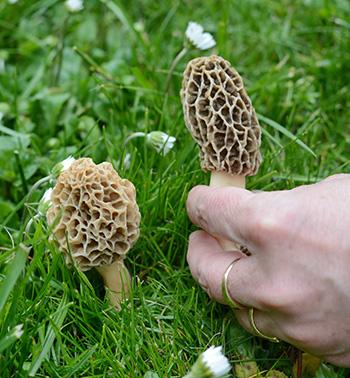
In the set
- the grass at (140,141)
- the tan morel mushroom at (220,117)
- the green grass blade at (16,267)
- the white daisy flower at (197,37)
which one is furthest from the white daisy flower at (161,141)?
the green grass blade at (16,267)

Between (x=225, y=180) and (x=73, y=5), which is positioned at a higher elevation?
(x=73, y=5)

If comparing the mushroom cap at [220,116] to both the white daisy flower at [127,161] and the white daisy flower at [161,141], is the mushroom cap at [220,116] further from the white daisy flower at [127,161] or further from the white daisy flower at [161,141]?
the white daisy flower at [127,161]

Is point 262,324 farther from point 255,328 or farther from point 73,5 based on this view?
point 73,5

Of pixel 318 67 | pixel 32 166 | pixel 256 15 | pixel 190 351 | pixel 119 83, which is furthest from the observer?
pixel 256 15

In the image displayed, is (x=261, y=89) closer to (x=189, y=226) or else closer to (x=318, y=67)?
(x=318, y=67)

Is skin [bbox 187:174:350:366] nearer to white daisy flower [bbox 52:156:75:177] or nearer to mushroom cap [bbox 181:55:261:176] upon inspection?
mushroom cap [bbox 181:55:261:176]

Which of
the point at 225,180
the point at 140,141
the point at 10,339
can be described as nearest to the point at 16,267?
the point at 10,339

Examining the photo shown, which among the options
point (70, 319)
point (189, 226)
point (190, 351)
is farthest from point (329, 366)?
point (70, 319)
